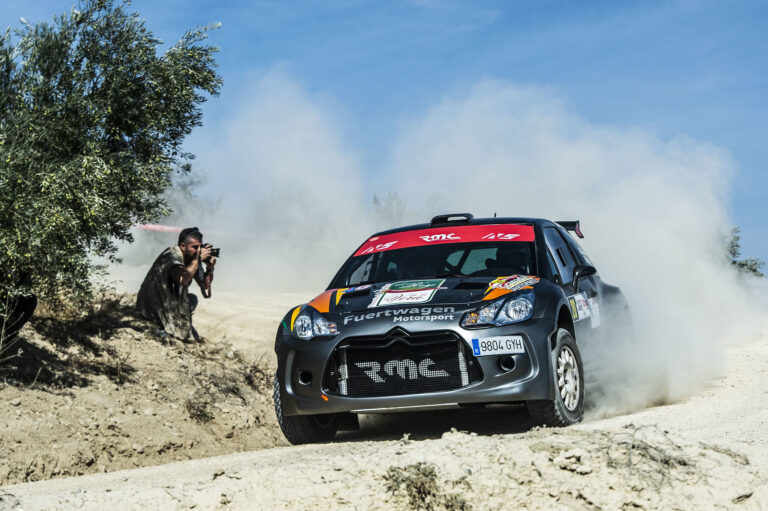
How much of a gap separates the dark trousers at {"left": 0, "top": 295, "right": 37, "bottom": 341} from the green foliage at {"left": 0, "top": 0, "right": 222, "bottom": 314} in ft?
0.59

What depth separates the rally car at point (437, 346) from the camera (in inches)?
239

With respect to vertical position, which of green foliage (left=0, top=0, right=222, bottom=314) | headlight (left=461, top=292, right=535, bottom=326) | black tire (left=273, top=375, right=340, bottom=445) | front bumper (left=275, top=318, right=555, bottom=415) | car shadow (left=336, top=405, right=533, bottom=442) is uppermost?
green foliage (left=0, top=0, right=222, bottom=314)

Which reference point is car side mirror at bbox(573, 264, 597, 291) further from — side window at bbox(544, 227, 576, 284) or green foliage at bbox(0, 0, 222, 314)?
green foliage at bbox(0, 0, 222, 314)

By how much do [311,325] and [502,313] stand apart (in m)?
1.42

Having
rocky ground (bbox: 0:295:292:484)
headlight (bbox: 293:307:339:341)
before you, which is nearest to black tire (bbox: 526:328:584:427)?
headlight (bbox: 293:307:339:341)

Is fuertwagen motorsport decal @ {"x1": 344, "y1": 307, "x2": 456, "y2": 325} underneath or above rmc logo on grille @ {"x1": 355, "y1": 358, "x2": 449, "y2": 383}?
above

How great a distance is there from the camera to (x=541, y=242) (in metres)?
7.45

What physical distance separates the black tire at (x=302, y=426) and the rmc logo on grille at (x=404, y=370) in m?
0.87

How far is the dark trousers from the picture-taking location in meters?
9.77

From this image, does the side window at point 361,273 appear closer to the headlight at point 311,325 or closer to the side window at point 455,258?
the side window at point 455,258

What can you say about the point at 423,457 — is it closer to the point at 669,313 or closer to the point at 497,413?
the point at 497,413

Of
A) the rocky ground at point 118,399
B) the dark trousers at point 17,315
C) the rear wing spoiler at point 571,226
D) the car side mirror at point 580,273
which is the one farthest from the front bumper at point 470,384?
the dark trousers at point 17,315

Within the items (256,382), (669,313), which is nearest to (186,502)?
(669,313)

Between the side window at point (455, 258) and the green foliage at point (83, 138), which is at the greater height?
the green foliage at point (83, 138)
